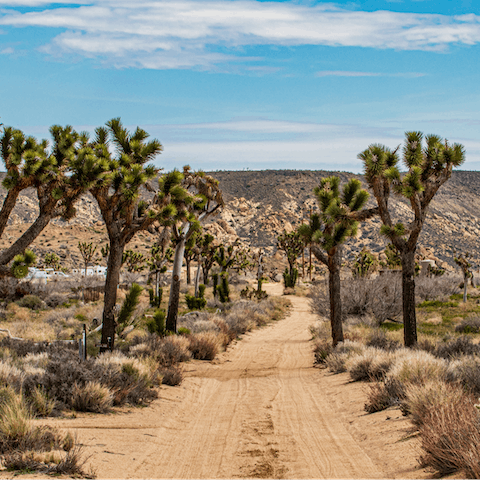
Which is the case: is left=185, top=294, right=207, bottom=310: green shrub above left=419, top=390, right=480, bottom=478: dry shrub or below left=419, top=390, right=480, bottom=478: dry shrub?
below

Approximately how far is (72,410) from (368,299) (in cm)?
1799

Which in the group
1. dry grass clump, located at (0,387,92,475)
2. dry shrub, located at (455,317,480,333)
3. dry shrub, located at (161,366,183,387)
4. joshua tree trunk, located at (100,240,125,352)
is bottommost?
dry shrub, located at (455,317,480,333)

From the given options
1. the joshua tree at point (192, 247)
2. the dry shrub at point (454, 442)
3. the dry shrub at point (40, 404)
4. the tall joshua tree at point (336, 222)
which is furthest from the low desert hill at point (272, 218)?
the dry shrub at point (454, 442)

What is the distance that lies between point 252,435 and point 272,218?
326ft

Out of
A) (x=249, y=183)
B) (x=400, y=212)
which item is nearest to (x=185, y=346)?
(x=400, y=212)

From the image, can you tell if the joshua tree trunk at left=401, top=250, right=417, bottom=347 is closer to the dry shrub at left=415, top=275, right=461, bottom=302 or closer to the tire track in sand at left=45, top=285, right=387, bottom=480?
the tire track in sand at left=45, top=285, right=387, bottom=480

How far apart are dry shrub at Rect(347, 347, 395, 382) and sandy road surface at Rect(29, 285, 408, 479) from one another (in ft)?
3.07

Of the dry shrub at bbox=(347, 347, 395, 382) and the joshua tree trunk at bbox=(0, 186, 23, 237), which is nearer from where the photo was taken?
the dry shrub at bbox=(347, 347, 395, 382)

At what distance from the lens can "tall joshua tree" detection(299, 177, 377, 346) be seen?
1636 cm

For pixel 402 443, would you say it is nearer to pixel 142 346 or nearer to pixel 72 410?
pixel 72 410

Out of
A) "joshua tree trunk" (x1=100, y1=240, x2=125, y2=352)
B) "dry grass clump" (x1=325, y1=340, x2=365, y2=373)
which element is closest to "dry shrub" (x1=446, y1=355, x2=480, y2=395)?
"dry grass clump" (x1=325, y1=340, x2=365, y2=373)

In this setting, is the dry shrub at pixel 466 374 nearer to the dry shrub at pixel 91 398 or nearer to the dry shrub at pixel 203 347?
the dry shrub at pixel 91 398

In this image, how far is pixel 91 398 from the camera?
8562 mm

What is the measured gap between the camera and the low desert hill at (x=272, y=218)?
3317 inches
